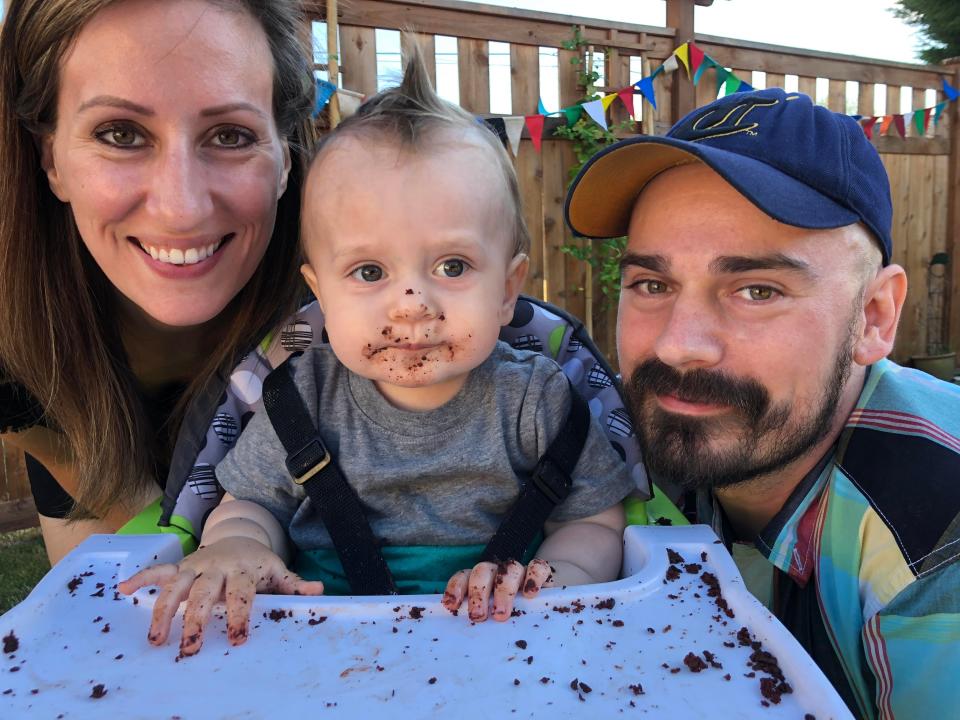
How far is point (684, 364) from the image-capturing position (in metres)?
1.25

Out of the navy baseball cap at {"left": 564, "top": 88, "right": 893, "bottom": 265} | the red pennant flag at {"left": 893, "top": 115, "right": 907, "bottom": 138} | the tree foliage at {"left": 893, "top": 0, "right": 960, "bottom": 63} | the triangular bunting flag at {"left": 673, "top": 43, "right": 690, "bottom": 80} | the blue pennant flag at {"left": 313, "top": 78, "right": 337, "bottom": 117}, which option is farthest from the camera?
the tree foliage at {"left": 893, "top": 0, "right": 960, "bottom": 63}

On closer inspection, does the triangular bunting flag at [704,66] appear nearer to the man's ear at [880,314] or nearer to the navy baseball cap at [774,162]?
the navy baseball cap at [774,162]

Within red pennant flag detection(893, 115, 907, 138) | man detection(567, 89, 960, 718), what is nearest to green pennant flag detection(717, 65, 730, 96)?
red pennant flag detection(893, 115, 907, 138)

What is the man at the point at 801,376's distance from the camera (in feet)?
3.70

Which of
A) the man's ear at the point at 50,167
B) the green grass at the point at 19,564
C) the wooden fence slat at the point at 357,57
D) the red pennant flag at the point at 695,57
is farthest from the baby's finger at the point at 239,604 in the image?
the red pennant flag at the point at 695,57

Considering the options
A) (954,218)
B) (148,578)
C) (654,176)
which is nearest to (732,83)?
(954,218)

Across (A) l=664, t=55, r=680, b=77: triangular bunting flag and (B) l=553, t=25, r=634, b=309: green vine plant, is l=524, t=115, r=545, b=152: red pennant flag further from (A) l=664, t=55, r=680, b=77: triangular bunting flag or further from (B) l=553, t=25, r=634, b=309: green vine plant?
(A) l=664, t=55, r=680, b=77: triangular bunting flag

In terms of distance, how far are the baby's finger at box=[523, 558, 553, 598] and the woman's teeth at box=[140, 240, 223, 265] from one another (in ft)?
3.49

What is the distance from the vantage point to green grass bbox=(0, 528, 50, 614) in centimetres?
315

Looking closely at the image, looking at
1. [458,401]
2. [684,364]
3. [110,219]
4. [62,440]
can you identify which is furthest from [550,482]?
[62,440]

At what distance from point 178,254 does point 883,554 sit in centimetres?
152

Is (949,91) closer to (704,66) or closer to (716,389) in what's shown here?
(704,66)

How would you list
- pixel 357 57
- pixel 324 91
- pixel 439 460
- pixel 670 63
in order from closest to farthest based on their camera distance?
pixel 439 460 < pixel 324 91 < pixel 357 57 < pixel 670 63

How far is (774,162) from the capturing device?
1.31 meters
